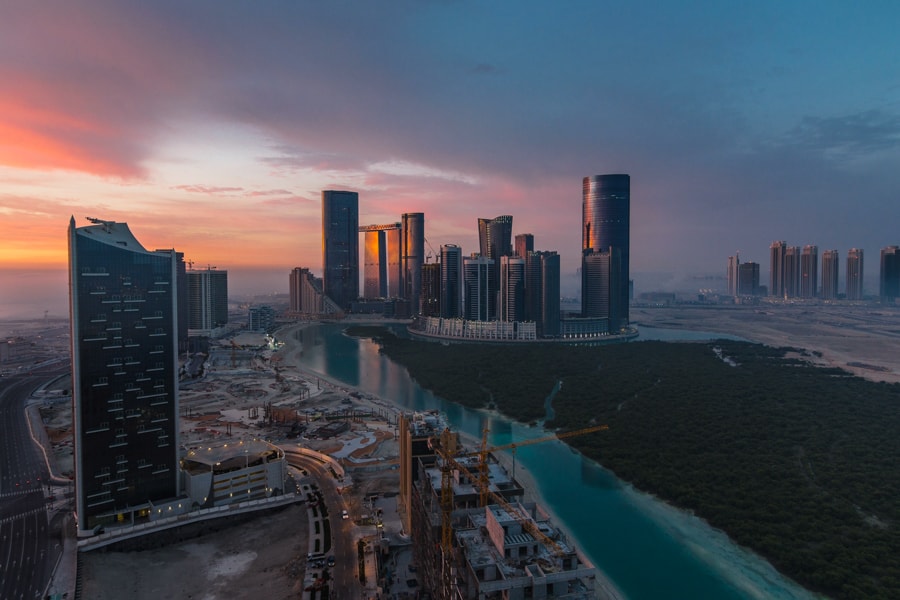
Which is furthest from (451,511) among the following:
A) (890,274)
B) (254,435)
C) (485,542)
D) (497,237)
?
(890,274)

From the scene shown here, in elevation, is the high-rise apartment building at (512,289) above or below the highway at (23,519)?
above

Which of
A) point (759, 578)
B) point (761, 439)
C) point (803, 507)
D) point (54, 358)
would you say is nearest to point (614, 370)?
point (761, 439)

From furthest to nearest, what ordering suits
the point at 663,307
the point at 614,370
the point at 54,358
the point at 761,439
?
the point at 663,307 → the point at 54,358 → the point at 614,370 → the point at 761,439

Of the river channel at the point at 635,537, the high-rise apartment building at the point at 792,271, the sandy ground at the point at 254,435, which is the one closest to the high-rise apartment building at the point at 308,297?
the sandy ground at the point at 254,435

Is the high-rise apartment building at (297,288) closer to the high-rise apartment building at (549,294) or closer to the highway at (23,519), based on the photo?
the high-rise apartment building at (549,294)

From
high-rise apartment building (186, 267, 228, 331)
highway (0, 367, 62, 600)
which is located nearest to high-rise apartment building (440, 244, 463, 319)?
high-rise apartment building (186, 267, 228, 331)

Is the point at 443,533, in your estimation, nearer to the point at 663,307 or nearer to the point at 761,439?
the point at 761,439

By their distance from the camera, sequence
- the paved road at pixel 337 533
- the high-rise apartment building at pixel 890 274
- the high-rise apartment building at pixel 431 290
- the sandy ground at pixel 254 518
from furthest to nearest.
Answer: the high-rise apartment building at pixel 890 274 < the high-rise apartment building at pixel 431 290 < the sandy ground at pixel 254 518 < the paved road at pixel 337 533
